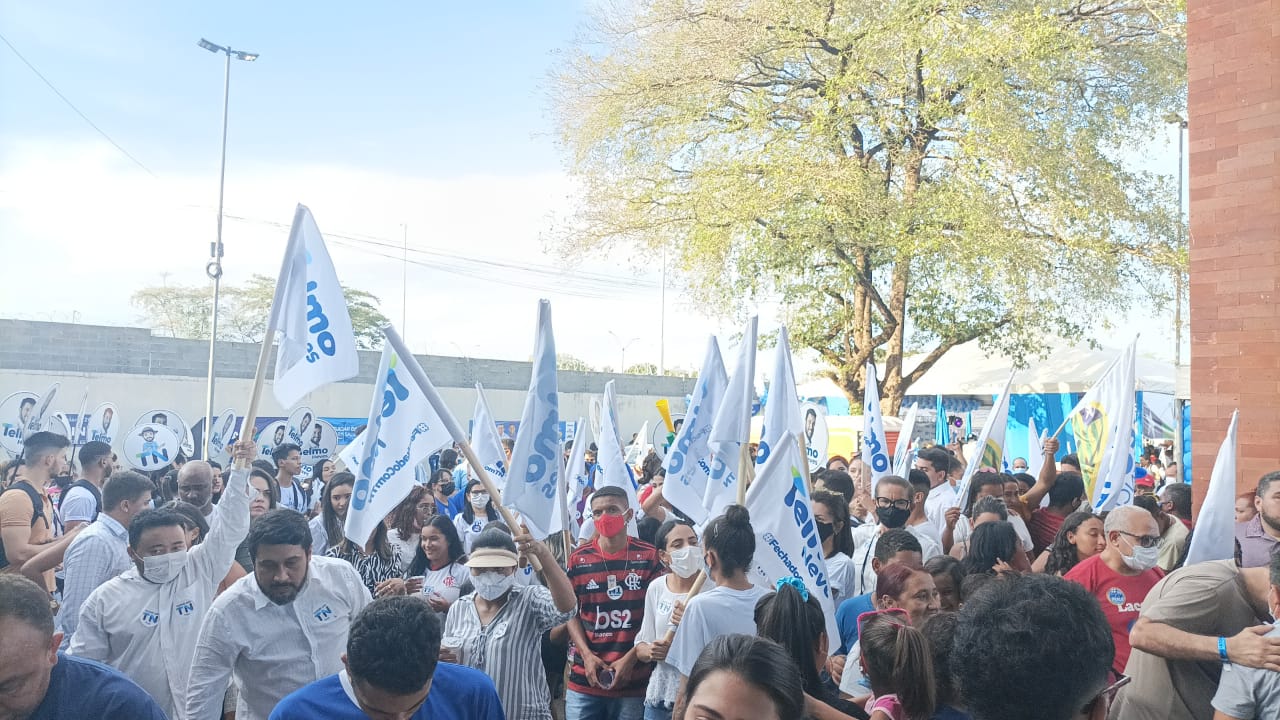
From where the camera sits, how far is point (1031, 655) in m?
2.32

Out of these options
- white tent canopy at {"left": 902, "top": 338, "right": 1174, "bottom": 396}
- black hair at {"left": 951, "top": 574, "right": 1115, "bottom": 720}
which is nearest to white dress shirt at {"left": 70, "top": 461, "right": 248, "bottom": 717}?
black hair at {"left": 951, "top": 574, "right": 1115, "bottom": 720}

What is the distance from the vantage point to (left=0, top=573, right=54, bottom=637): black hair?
2783 millimetres

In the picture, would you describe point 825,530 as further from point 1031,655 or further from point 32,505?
point 32,505

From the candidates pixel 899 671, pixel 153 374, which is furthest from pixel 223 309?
pixel 899 671

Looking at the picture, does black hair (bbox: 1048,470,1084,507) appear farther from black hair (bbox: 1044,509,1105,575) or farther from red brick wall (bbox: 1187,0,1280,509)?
black hair (bbox: 1044,509,1105,575)

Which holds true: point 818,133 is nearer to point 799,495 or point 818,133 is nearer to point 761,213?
point 761,213

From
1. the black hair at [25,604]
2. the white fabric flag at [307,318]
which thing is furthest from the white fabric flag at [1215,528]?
the black hair at [25,604]

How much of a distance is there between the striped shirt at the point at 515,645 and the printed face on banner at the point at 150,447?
29.8ft

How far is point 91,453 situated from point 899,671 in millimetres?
6863

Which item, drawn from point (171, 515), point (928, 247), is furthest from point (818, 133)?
point (171, 515)

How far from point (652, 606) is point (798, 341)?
52.3 ft

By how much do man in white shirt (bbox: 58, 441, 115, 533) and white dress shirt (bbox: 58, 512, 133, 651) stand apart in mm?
1656

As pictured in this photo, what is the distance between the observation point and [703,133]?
68.6 feet

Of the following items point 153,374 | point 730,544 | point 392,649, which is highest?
point 153,374
